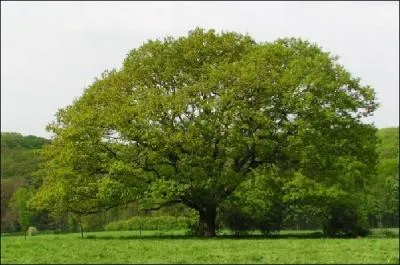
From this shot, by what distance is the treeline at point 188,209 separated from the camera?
141 feet

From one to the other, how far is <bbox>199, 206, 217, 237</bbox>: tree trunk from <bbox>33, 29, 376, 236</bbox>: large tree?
0.12m

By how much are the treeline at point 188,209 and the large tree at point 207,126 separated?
2258 mm

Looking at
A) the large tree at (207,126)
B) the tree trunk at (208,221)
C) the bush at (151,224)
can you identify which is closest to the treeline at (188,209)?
the bush at (151,224)

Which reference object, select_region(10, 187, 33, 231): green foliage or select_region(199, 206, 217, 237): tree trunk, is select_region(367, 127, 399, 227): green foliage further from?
select_region(10, 187, 33, 231): green foliage

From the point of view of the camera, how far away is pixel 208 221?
4356cm

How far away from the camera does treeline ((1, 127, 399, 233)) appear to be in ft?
141

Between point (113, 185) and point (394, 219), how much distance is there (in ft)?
239

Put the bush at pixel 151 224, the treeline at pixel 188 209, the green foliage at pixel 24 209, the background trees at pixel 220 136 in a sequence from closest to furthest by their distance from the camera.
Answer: the background trees at pixel 220 136, the treeline at pixel 188 209, the bush at pixel 151 224, the green foliage at pixel 24 209

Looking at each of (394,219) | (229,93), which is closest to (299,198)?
(229,93)

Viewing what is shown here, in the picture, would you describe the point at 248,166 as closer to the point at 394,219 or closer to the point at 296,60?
the point at 296,60

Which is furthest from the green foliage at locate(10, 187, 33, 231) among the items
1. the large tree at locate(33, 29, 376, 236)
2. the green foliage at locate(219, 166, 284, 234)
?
the green foliage at locate(219, 166, 284, 234)

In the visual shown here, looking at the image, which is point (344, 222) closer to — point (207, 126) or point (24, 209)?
point (207, 126)

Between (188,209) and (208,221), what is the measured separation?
7323 millimetres

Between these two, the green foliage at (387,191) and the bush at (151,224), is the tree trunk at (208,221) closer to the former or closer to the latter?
the bush at (151,224)
